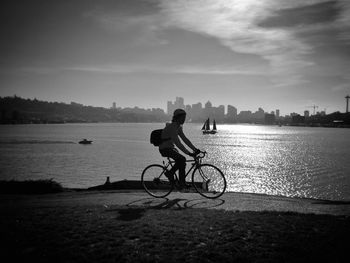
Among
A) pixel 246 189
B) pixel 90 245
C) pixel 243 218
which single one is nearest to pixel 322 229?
pixel 243 218

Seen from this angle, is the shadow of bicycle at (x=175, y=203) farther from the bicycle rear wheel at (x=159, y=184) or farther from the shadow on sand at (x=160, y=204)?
the bicycle rear wheel at (x=159, y=184)

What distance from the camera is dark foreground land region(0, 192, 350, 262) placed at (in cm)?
503

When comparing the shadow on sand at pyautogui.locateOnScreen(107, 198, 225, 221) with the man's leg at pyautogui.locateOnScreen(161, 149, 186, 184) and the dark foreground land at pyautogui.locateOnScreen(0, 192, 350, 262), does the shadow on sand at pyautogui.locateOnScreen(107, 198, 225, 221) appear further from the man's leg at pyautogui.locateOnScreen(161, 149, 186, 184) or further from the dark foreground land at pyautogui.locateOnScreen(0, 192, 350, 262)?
the man's leg at pyautogui.locateOnScreen(161, 149, 186, 184)

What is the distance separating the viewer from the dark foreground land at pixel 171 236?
503 centimetres

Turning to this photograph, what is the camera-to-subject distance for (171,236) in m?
5.90

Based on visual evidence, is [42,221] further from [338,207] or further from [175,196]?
[338,207]

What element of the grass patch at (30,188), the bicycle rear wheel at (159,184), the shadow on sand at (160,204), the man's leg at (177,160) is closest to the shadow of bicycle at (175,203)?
the shadow on sand at (160,204)

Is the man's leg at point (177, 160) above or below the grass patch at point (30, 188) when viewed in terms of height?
above

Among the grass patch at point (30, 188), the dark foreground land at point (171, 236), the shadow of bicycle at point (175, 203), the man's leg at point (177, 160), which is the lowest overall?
the grass patch at point (30, 188)

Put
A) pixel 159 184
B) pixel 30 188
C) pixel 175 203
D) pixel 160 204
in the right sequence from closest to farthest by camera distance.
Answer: pixel 160 204, pixel 175 203, pixel 159 184, pixel 30 188

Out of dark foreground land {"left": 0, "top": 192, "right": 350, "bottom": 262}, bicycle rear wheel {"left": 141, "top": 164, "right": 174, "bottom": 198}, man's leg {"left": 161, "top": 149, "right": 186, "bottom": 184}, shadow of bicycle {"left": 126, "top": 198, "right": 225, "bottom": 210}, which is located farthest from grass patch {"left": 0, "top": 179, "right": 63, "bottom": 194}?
man's leg {"left": 161, "top": 149, "right": 186, "bottom": 184}

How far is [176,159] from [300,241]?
4698 millimetres

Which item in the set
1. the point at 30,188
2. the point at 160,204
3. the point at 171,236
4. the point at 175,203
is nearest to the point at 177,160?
the point at 175,203

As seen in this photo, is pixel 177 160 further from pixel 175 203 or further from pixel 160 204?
pixel 160 204
